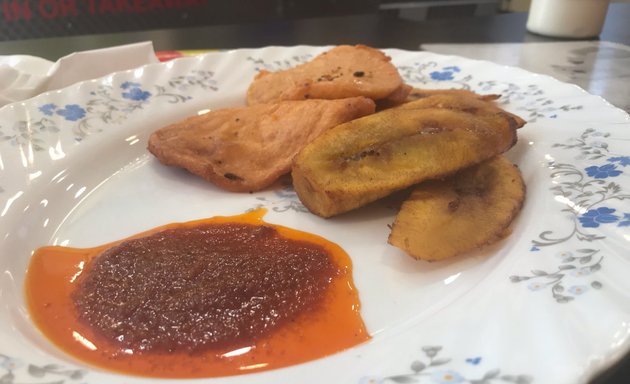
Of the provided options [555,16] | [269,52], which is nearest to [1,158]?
[269,52]

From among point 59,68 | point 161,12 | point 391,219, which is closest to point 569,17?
point 391,219

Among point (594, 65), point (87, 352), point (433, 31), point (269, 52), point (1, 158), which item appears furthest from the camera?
point (433, 31)

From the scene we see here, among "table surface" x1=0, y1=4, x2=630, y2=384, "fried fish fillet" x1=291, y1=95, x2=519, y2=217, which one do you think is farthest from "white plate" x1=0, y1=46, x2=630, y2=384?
"table surface" x1=0, y1=4, x2=630, y2=384

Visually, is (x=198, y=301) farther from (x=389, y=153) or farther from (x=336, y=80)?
(x=336, y=80)

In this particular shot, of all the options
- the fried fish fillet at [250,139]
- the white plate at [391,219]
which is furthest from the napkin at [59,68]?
the fried fish fillet at [250,139]

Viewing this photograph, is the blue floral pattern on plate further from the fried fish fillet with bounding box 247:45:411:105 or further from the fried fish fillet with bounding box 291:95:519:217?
the fried fish fillet with bounding box 247:45:411:105

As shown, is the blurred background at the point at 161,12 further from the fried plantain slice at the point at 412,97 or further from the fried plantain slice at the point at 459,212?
the fried plantain slice at the point at 459,212

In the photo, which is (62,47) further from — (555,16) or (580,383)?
(580,383)

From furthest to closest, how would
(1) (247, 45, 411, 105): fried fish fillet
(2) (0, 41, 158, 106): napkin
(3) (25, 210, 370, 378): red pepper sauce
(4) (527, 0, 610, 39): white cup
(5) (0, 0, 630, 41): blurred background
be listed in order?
(5) (0, 0, 630, 41): blurred background, (4) (527, 0, 610, 39): white cup, (2) (0, 41, 158, 106): napkin, (1) (247, 45, 411, 105): fried fish fillet, (3) (25, 210, 370, 378): red pepper sauce
